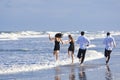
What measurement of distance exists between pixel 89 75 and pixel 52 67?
12.3 feet

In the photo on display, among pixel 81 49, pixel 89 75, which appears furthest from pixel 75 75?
pixel 81 49

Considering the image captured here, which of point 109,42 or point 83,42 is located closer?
point 83,42

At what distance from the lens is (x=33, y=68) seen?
1769 cm

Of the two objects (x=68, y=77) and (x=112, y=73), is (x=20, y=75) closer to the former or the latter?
(x=68, y=77)

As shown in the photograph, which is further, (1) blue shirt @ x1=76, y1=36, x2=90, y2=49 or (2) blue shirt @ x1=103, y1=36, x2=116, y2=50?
(2) blue shirt @ x1=103, y1=36, x2=116, y2=50

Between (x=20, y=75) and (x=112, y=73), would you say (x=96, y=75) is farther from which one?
(x=20, y=75)

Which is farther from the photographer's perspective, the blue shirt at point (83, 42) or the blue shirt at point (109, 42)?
the blue shirt at point (109, 42)

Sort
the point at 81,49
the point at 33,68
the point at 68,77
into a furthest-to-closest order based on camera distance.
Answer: the point at 81,49 → the point at 33,68 → the point at 68,77

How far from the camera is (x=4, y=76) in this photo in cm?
1496

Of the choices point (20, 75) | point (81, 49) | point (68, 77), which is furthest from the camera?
point (81, 49)

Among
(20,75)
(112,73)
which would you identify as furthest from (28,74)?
(112,73)

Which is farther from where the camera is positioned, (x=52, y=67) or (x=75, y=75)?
(x=52, y=67)

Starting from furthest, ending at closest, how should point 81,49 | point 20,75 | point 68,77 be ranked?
1. point 81,49
2. point 20,75
3. point 68,77

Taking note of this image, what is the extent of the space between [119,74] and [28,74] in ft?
12.2
